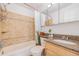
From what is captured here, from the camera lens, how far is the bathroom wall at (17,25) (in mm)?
1257

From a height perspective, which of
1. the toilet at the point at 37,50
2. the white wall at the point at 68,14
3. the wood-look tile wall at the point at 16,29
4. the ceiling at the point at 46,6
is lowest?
the toilet at the point at 37,50

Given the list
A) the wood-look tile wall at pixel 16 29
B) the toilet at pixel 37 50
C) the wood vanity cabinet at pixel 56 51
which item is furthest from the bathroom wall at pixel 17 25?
the wood vanity cabinet at pixel 56 51

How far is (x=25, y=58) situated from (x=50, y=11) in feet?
2.51

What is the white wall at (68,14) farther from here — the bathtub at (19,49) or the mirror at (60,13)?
the bathtub at (19,49)

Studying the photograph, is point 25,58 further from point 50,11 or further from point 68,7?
point 68,7

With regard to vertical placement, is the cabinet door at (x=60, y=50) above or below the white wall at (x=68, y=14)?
below

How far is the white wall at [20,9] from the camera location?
1.26 m

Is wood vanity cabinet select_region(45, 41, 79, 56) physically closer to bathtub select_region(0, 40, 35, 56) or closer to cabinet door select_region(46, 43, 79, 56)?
cabinet door select_region(46, 43, 79, 56)

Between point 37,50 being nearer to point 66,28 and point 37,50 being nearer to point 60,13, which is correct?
point 66,28

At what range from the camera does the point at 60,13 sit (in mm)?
1350

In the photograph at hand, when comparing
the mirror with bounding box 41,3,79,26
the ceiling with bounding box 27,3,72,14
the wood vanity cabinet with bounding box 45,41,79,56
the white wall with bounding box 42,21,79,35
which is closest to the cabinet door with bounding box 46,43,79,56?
the wood vanity cabinet with bounding box 45,41,79,56

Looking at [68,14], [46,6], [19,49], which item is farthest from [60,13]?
[19,49]

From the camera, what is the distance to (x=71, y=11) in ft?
4.10

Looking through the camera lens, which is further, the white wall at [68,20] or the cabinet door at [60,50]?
the white wall at [68,20]
